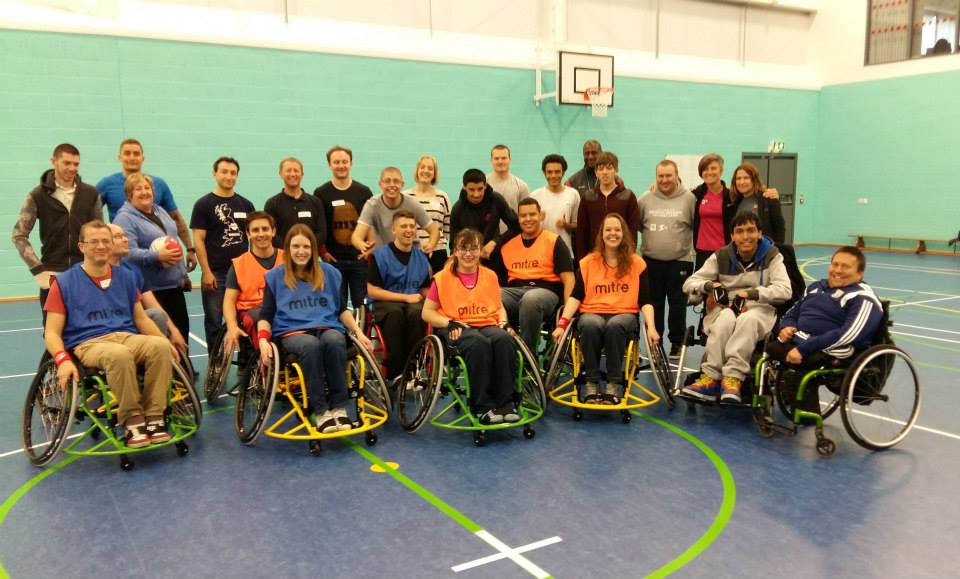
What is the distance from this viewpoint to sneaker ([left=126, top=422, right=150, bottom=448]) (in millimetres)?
2863

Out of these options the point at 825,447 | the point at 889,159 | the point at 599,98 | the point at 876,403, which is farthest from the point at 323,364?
the point at 889,159

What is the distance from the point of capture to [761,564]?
6.85 ft

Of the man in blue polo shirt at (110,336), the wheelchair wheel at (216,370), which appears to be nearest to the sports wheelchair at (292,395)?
the man in blue polo shirt at (110,336)

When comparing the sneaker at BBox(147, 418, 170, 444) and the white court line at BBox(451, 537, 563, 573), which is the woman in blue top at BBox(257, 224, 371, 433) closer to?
the sneaker at BBox(147, 418, 170, 444)

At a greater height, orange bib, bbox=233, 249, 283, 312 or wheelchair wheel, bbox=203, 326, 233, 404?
orange bib, bbox=233, 249, 283, 312

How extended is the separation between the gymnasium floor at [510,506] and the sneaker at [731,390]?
161 mm

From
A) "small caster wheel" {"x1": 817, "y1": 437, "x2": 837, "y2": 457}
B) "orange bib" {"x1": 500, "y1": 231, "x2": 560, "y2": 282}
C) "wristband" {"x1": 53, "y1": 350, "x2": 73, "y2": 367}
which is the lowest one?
"small caster wheel" {"x1": 817, "y1": 437, "x2": 837, "y2": 457}

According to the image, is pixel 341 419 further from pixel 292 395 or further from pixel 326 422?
pixel 292 395

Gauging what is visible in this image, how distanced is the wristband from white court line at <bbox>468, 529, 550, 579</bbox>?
1.73 metres

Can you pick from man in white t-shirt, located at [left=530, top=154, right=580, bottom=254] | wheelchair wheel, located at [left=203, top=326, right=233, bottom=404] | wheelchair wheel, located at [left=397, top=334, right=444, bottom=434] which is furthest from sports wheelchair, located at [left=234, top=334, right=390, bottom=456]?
man in white t-shirt, located at [left=530, top=154, right=580, bottom=254]

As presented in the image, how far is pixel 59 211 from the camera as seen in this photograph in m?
3.68

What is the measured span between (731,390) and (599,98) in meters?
6.93

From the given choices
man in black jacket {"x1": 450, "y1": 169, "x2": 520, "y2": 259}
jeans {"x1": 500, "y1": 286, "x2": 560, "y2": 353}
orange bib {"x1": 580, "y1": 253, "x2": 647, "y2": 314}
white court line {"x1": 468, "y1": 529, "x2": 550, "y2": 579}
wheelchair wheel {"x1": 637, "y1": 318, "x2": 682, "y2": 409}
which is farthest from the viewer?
Answer: man in black jacket {"x1": 450, "y1": 169, "x2": 520, "y2": 259}

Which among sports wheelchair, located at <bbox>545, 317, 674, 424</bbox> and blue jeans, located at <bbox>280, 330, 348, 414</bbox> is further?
sports wheelchair, located at <bbox>545, 317, 674, 424</bbox>
